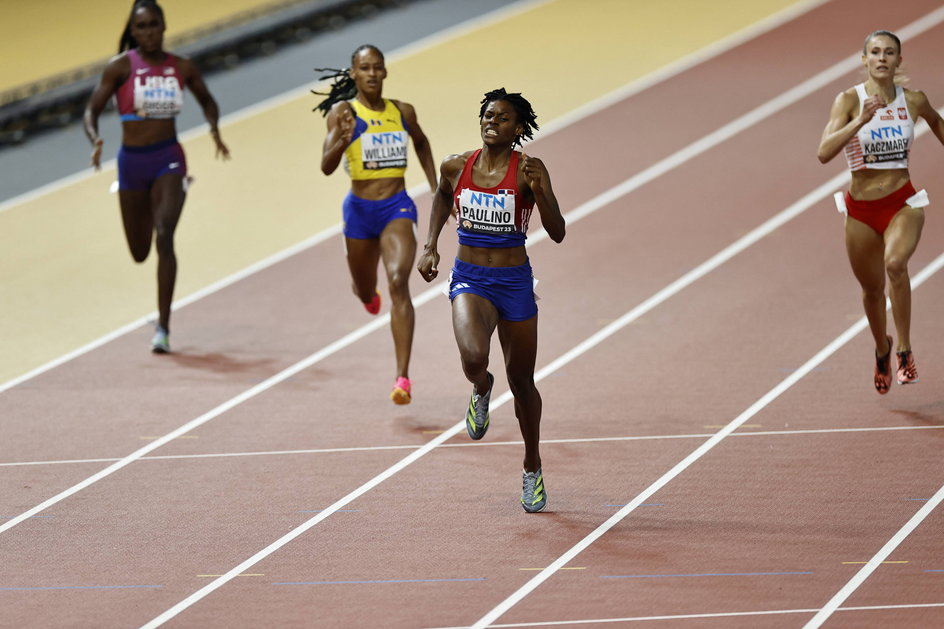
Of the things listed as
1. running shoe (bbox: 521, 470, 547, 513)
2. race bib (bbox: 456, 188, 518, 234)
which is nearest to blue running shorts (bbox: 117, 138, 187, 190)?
race bib (bbox: 456, 188, 518, 234)

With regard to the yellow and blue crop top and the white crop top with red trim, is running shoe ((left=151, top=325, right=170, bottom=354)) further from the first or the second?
the white crop top with red trim

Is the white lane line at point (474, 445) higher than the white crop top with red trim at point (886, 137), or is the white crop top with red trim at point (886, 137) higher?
the white crop top with red trim at point (886, 137)

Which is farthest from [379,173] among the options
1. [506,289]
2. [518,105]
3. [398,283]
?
[506,289]

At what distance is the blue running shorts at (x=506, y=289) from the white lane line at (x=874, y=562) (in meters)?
1.99

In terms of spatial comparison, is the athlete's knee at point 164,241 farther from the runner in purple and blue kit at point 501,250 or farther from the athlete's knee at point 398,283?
the runner in purple and blue kit at point 501,250

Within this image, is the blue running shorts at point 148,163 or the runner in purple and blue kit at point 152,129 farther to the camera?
the blue running shorts at point 148,163

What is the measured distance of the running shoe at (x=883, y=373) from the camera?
9.01m

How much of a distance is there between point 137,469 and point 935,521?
4347 millimetres

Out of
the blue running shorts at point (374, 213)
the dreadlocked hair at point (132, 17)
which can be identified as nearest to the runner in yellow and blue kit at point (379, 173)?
the blue running shorts at point (374, 213)

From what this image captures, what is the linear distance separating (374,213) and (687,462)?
9.12ft

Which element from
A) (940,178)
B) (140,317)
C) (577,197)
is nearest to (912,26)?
(940,178)

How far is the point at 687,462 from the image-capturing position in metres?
8.14

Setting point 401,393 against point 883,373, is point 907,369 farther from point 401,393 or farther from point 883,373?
point 401,393

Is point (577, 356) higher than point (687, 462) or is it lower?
higher
